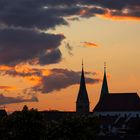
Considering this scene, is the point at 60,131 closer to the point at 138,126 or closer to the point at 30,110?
the point at 30,110

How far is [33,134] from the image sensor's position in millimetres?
94062

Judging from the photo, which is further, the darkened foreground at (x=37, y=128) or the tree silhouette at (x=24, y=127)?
the darkened foreground at (x=37, y=128)

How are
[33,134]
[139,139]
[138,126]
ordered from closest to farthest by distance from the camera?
[33,134] < [139,139] < [138,126]

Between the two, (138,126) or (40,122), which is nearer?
(40,122)

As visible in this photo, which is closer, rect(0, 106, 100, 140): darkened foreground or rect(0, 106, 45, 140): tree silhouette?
rect(0, 106, 45, 140): tree silhouette

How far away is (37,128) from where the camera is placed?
94312 millimetres

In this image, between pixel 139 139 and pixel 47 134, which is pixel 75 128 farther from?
pixel 139 139

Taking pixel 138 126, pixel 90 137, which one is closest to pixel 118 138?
pixel 90 137

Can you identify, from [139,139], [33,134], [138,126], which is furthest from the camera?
[138,126]

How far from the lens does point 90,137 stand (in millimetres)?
98188

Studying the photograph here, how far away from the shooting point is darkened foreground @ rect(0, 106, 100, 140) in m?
94.2

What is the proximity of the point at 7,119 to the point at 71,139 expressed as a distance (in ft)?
26.1

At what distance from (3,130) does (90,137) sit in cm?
1036

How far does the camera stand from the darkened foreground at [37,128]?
309 feet
